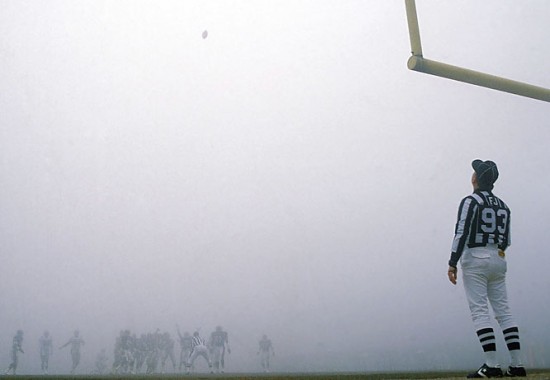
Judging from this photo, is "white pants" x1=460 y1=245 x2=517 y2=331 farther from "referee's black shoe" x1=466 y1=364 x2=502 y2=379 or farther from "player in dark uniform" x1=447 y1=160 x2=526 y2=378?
"referee's black shoe" x1=466 y1=364 x2=502 y2=379

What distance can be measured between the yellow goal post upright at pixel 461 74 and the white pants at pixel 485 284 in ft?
6.02

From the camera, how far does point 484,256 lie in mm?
5000

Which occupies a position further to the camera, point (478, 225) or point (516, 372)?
point (478, 225)

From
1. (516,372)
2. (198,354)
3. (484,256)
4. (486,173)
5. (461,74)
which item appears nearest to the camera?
(516,372)

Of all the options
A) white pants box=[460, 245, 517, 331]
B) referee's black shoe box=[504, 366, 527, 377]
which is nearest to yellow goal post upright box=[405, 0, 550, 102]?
white pants box=[460, 245, 517, 331]

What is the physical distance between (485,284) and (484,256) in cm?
29

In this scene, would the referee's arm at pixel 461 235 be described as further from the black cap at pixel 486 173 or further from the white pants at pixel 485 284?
the black cap at pixel 486 173

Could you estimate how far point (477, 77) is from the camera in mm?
5434

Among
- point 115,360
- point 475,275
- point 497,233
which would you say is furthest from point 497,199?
point 115,360

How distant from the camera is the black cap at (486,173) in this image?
5238 mm

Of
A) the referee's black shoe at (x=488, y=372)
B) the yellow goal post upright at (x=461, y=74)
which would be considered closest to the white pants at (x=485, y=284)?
the referee's black shoe at (x=488, y=372)

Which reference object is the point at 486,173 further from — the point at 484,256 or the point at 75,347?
the point at 75,347

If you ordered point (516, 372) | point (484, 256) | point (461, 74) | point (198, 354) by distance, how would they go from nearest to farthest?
point (516, 372)
point (484, 256)
point (461, 74)
point (198, 354)

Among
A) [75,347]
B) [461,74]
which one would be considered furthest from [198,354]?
[461,74]
